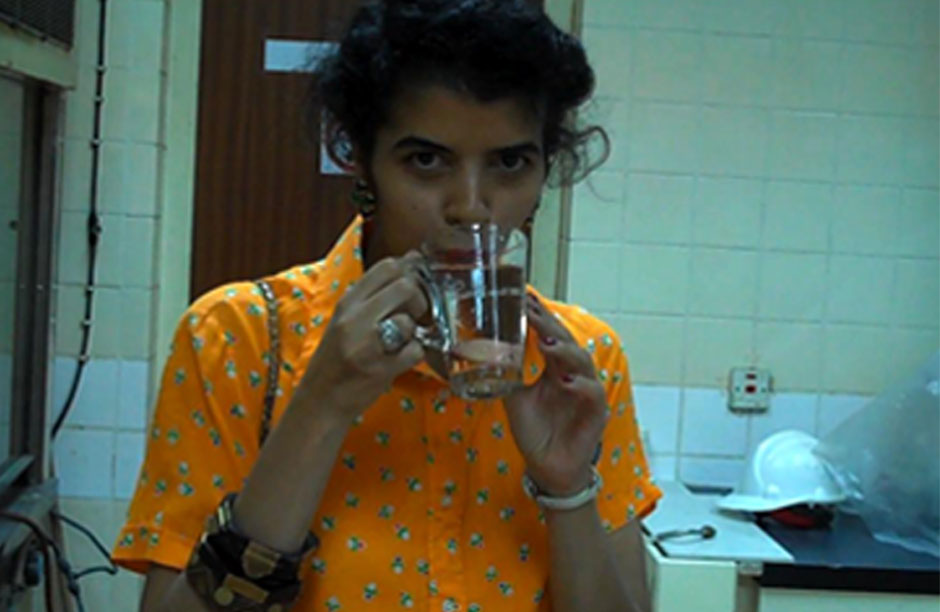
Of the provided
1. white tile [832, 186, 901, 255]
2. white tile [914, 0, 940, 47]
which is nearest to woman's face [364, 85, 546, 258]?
white tile [832, 186, 901, 255]

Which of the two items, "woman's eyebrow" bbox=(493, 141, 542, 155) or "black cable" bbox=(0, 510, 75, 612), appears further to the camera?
"black cable" bbox=(0, 510, 75, 612)

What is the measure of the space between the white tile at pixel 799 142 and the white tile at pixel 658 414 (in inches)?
20.9

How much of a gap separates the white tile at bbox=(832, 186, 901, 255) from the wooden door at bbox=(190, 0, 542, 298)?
1.07 metres

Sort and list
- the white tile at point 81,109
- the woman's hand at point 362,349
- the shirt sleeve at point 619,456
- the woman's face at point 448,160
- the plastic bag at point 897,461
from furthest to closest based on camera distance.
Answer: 1. the white tile at point 81,109
2. the plastic bag at point 897,461
3. the shirt sleeve at point 619,456
4. the woman's face at point 448,160
5. the woman's hand at point 362,349

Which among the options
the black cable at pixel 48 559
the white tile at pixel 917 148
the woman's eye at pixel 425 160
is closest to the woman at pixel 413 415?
the woman's eye at pixel 425 160

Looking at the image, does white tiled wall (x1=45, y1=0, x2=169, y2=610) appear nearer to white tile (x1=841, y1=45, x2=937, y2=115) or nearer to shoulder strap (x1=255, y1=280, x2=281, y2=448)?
shoulder strap (x1=255, y1=280, x2=281, y2=448)

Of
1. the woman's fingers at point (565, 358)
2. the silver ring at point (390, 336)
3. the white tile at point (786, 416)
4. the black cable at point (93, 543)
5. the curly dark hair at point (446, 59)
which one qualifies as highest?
the curly dark hair at point (446, 59)

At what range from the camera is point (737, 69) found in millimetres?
2229

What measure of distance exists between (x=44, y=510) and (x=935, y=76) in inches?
79.8

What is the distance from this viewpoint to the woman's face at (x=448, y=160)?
885mm

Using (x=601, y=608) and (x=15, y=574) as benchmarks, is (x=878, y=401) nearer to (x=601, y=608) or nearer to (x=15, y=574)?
(x=601, y=608)

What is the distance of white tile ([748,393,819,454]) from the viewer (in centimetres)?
230

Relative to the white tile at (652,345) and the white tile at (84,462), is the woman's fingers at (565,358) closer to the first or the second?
the white tile at (652,345)

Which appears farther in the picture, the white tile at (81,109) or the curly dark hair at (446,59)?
the white tile at (81,109)
